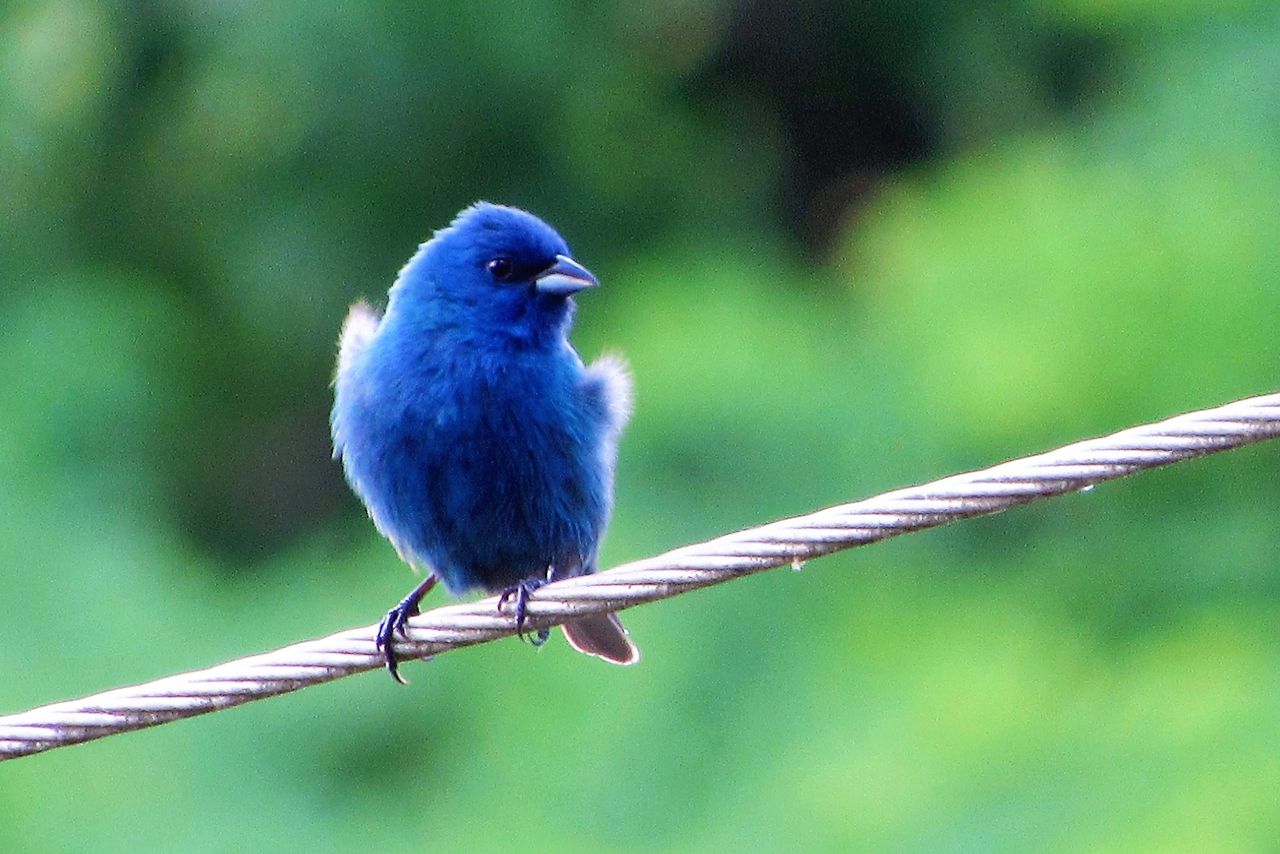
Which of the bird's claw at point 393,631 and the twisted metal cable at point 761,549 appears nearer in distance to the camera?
the twisted metal cable at point 761,549

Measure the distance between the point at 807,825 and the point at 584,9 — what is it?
17.2ft

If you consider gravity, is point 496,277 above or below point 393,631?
above

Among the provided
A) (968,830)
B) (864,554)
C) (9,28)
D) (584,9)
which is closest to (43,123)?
(9,28)

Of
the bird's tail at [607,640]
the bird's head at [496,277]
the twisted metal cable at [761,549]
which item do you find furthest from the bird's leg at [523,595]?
the bird's head at [496,277]

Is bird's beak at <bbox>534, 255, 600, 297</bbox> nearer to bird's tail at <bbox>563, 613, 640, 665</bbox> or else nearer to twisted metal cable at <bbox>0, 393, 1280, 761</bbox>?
bird's tail at <bbox>563, 613, 640, 665</bbox>

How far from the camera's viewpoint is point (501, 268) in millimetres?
5105

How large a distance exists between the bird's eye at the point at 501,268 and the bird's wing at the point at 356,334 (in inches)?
11.3

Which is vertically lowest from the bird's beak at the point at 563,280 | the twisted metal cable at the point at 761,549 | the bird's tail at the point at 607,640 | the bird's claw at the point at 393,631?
the twisted metal cable at the point at 761,549

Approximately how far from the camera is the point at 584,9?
35.3 feet

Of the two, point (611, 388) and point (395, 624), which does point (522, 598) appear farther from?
point (611, 388)

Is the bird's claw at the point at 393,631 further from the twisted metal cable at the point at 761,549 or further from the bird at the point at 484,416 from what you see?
the twisted metal cable at the point at 761,549

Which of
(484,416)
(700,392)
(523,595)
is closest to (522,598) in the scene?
(523,595)

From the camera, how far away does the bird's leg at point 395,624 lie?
12.9 ft

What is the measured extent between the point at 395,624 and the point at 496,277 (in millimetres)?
915
